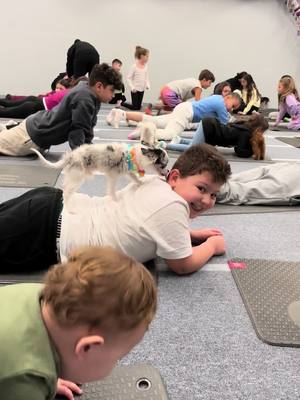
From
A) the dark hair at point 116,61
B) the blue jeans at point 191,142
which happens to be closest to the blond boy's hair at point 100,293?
the blue jeans at point 191,142

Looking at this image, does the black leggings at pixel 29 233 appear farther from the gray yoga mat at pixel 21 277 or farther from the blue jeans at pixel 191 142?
the blue jeans at pixel 191 142

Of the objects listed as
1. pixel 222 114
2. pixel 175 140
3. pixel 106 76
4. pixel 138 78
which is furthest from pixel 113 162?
pixel 138 78

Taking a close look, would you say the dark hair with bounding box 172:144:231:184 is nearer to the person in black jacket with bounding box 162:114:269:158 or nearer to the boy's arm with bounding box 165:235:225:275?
the boy's arm with bounding box 165:235:225:275

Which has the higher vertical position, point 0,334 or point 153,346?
point 0,334

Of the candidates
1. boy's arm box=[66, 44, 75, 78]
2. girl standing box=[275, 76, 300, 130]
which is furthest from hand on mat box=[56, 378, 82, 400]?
girl standing box=[275, 76, 300, 130]

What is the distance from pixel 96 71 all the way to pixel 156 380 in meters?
3.03

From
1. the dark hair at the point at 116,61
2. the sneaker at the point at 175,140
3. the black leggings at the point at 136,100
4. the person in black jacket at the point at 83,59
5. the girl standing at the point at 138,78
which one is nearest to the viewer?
the sneaker at the point at 175,140

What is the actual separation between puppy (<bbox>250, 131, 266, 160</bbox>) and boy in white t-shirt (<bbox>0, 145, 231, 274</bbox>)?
115 inches

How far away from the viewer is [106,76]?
3820 mm

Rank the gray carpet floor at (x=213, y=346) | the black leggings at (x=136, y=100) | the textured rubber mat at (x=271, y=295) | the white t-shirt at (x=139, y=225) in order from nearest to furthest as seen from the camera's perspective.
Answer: the gray carpet floor at (x=213, y=346)
the textured rubber mat at (x=271, y=295)
the white t-shirt at (x=139, y=225)
the black leggings at (x=136, y=100)

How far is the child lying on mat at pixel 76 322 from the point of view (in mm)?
833

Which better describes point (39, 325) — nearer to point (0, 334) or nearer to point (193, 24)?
point (0, 334)

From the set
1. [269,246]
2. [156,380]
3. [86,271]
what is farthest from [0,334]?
[269,246]

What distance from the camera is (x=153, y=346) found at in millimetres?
1569
